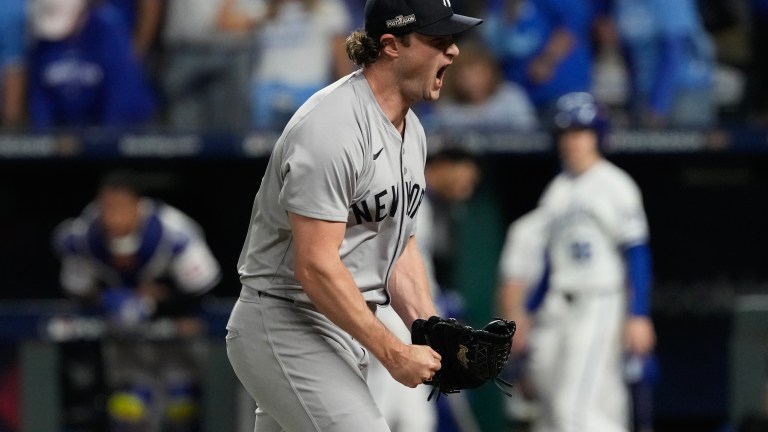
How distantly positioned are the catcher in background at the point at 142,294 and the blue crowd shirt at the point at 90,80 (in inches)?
15.0

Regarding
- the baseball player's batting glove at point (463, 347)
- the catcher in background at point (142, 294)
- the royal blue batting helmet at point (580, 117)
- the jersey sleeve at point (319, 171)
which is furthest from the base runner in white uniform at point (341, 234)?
the catcher in background at point (142, 294)

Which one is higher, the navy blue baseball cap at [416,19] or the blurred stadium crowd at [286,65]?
the navy blue baseball cap at [416,19]

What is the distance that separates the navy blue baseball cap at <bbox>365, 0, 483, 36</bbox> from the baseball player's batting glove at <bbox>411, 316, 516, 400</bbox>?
641 millimetres

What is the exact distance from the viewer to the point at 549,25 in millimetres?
6668

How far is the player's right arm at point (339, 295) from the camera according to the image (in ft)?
9.96

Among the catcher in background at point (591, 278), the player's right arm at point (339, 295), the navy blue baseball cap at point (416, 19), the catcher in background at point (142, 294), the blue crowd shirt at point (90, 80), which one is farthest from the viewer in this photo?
the blue crowd shirt at point (90, 80)

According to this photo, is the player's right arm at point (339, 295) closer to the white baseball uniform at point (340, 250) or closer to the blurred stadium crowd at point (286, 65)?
the white baseball uniform at point (340, 250)

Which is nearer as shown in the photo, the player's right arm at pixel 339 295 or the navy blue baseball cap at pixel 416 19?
the player's right arm at pixel 339 295

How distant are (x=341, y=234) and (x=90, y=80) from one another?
3769 millimetres

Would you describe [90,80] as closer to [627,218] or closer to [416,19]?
Answer: [627,218]

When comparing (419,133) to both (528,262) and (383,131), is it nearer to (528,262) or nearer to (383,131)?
(383,131)

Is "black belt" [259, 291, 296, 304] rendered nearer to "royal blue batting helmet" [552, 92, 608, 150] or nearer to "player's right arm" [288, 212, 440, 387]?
"player's right arm" [288, 212, 440, 387]

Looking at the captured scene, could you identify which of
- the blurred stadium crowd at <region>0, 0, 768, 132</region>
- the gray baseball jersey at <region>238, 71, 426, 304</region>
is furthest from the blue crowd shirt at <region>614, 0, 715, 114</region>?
the gray baseball jersey at <region>238, 71, 426, 304</region>

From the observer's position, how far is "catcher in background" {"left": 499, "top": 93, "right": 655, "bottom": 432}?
18.7 feet
